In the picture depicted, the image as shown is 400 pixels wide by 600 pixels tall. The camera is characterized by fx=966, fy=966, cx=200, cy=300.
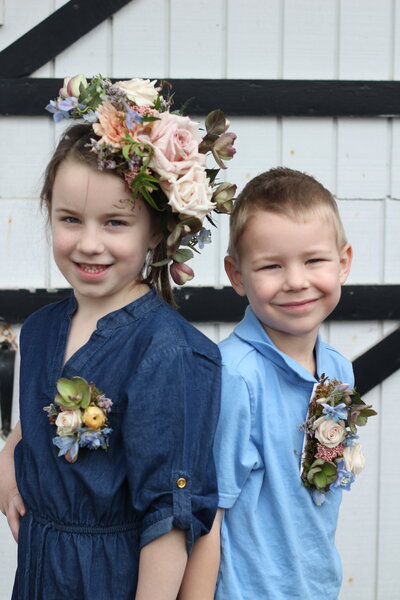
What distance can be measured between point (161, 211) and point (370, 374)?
157 cm

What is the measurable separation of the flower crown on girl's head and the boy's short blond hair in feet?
0.32

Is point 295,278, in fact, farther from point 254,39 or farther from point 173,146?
point 254,39

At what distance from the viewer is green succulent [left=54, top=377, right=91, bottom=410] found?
1775mm

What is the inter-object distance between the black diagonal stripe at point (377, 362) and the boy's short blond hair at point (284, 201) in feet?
4.25

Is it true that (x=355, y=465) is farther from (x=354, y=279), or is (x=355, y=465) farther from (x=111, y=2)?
(x=111, y=2)

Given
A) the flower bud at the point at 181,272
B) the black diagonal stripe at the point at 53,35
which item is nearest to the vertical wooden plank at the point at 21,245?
the black diagonal stripe at the point at 53,35

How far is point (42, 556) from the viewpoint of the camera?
1.84 meters

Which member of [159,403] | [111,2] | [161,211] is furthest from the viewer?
[111,2]

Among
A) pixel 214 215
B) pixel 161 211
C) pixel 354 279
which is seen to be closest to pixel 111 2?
pixel 214 215

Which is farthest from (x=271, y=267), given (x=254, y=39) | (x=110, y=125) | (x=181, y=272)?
(x=254, y=39)

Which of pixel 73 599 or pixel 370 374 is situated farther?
pixel 370 374

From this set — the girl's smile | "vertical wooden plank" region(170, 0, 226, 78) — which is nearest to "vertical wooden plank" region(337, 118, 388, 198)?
"vertical wooden plank" region(170, 0, 226, 78)

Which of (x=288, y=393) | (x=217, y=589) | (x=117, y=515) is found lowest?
(x=217, y=589)

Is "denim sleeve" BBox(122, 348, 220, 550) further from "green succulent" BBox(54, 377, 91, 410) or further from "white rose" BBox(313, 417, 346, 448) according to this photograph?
"white rose" BBox(313, 417, 346, 448)
